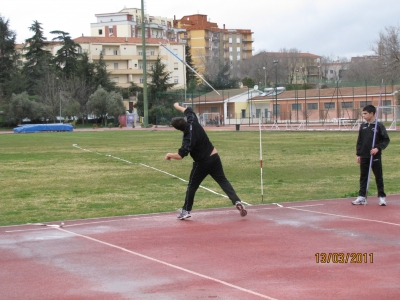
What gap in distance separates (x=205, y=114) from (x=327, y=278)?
7218 centimetres

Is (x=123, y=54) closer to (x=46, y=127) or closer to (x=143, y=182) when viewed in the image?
(x=46, y=127)

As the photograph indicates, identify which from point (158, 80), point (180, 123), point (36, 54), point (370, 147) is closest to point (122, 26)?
point (36, 54)

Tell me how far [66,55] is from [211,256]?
10360 centimetres

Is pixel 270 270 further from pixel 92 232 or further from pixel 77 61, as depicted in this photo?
pixel 77 61

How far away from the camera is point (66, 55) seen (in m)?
108

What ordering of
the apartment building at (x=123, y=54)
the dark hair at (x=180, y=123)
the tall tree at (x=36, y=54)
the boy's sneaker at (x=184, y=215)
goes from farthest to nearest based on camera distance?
the apartment building at (x=123, y=54) < the tall tree at (x=36, y=54) < the boy's sneaker at (x=184, y=215) < the dark hair at (x=180, y=123)

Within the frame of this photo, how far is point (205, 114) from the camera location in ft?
259

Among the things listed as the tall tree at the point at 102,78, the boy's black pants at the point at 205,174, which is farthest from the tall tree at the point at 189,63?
the boy's black pants at the point at 205,174

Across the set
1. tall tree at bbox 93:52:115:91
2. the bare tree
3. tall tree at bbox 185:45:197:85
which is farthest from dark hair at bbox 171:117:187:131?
tall tree at bbox 185:45:197:85

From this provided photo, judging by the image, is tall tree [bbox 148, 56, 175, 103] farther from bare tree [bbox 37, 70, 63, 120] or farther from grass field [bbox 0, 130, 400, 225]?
grass field [bbox 0, 130, 400, 225]

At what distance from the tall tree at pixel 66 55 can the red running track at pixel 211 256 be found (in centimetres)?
9788

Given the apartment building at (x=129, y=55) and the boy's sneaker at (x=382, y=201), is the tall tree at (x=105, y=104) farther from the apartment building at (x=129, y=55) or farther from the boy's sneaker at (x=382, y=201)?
the boy's sneaker at (x=382, y=201)
